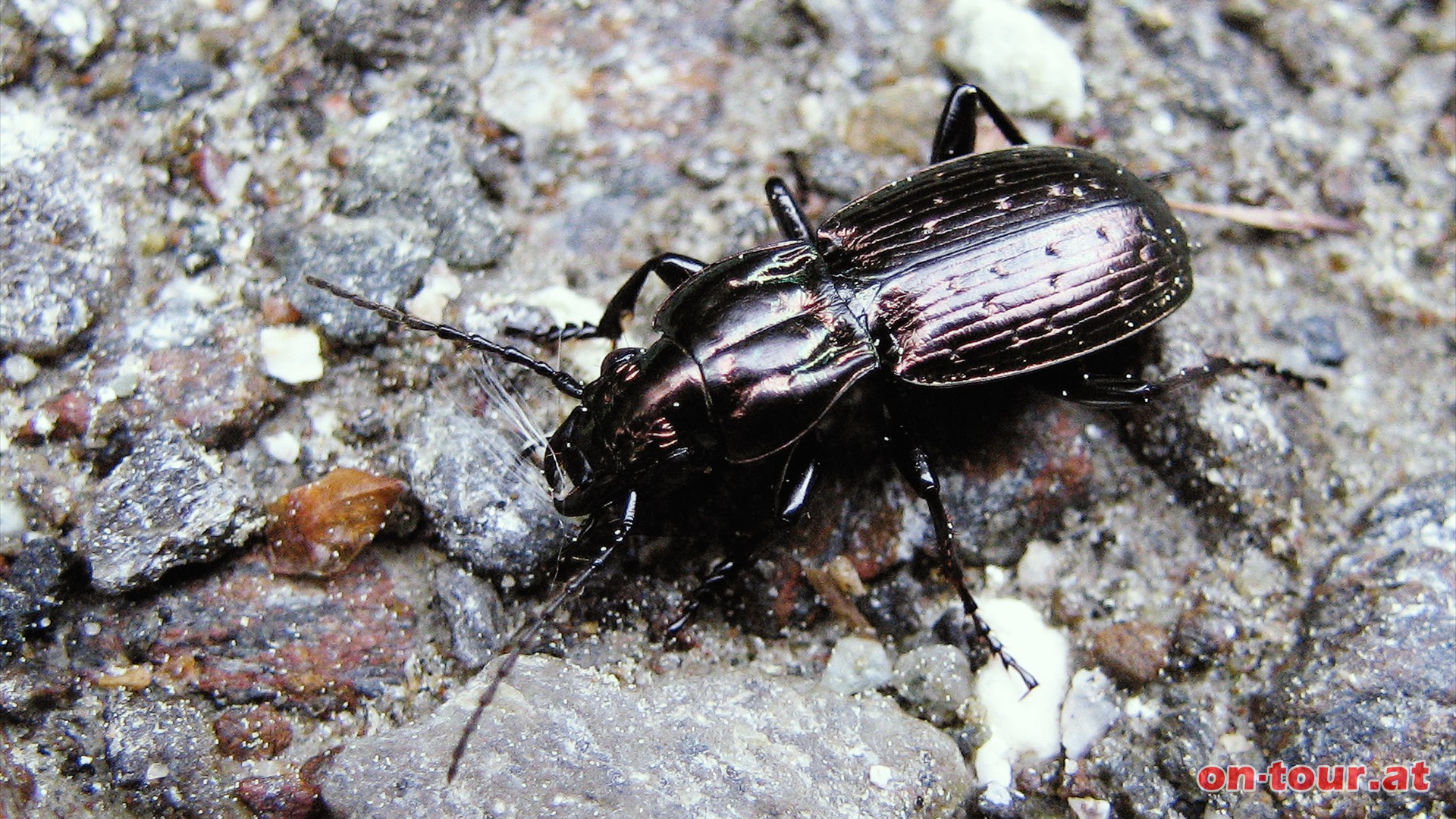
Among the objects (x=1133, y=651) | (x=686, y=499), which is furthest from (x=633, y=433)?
(x=1133, y=651)

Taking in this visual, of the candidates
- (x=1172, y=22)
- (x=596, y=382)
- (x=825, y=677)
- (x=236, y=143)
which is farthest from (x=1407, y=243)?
(x=236, y=143)

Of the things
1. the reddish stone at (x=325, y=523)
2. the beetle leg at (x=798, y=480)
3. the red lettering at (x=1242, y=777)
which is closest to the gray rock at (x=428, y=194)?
the reddish stone at (x=325, y=523)

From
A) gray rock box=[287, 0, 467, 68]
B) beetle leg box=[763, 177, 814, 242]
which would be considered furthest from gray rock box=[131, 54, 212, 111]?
beetle leg box=[763, 177, 814, 242]

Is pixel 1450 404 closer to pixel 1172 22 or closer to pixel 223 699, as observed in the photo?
pixel 1172 22

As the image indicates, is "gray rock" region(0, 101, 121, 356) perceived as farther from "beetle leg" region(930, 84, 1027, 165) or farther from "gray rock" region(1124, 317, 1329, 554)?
"gray rock" region(1124, 317, 1329, 554)

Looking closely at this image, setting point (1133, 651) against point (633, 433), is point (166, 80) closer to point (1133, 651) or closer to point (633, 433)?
point (633, 433)

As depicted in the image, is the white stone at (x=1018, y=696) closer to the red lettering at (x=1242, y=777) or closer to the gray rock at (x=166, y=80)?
the red lettering at (x=1242, y=777)
